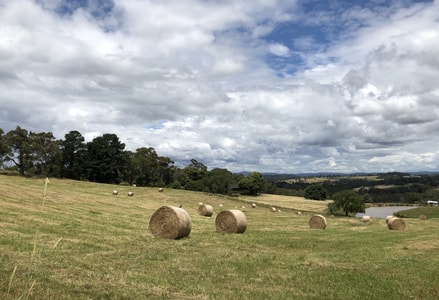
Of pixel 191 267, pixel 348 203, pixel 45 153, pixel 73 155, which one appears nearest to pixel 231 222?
pixel 191 267

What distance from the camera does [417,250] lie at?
64.8ft

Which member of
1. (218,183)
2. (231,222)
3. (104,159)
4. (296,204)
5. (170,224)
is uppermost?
(104,159)

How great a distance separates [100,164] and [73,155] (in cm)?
743

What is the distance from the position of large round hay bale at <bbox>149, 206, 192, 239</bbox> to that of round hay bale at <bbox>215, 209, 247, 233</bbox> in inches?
207

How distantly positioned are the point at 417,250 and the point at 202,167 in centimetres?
12315

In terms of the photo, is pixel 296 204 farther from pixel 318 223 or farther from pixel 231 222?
pixel 231 222

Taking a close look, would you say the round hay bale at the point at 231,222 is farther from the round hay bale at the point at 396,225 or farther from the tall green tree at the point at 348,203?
the tall green tree at the point at 348,203

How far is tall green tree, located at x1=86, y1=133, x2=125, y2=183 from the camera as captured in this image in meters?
94.0

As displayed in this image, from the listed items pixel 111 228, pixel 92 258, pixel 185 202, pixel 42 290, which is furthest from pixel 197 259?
pixel 185 202

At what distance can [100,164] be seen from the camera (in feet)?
309

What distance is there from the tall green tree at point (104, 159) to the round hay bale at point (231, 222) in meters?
72.0

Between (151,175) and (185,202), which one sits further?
(151,175)

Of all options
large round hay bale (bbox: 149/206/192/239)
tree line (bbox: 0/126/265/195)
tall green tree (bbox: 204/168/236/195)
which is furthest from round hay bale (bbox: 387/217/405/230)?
tall green tree (bbox: 204/168/236/195)

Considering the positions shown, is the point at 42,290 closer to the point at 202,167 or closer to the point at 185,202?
the point at 185,202
